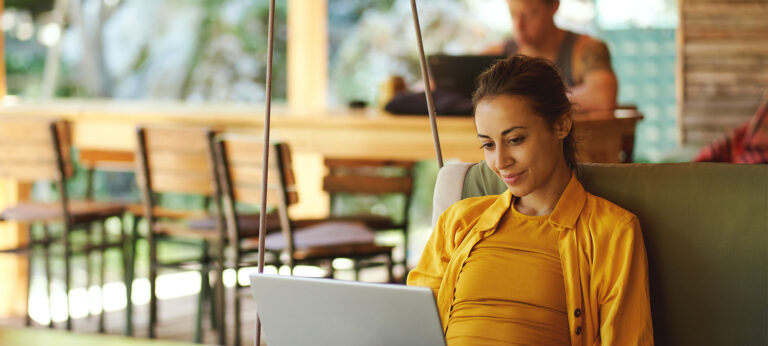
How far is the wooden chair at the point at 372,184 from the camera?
11.5 ft

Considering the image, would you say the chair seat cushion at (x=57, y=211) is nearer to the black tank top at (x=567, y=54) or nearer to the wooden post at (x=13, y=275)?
the wooden post at (x=13, y=275)

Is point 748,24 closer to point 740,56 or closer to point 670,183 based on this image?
point 740,56

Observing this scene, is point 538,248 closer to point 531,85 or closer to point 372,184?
point 531,85

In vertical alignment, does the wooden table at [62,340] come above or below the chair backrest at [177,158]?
below

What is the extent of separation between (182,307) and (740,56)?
3.08 meters

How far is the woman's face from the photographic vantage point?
5.17 feet

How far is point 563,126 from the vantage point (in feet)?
5.33

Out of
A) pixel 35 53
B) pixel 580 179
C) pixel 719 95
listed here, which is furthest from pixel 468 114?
pixel 35 53

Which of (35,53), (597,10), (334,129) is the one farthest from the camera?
(35,53)

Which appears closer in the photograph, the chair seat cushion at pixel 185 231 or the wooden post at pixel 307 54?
the chair seat cushion at pixel 185 231

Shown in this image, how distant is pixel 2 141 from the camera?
360 centimetres

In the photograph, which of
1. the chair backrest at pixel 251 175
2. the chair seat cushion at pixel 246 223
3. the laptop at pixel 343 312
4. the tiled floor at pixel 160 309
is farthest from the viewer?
the tiled floor at pixel 160 309

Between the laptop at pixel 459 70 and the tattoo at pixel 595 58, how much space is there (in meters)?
0.36

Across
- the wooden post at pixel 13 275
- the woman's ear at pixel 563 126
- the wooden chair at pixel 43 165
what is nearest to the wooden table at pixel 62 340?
the woman's ear at pixel 563 126
